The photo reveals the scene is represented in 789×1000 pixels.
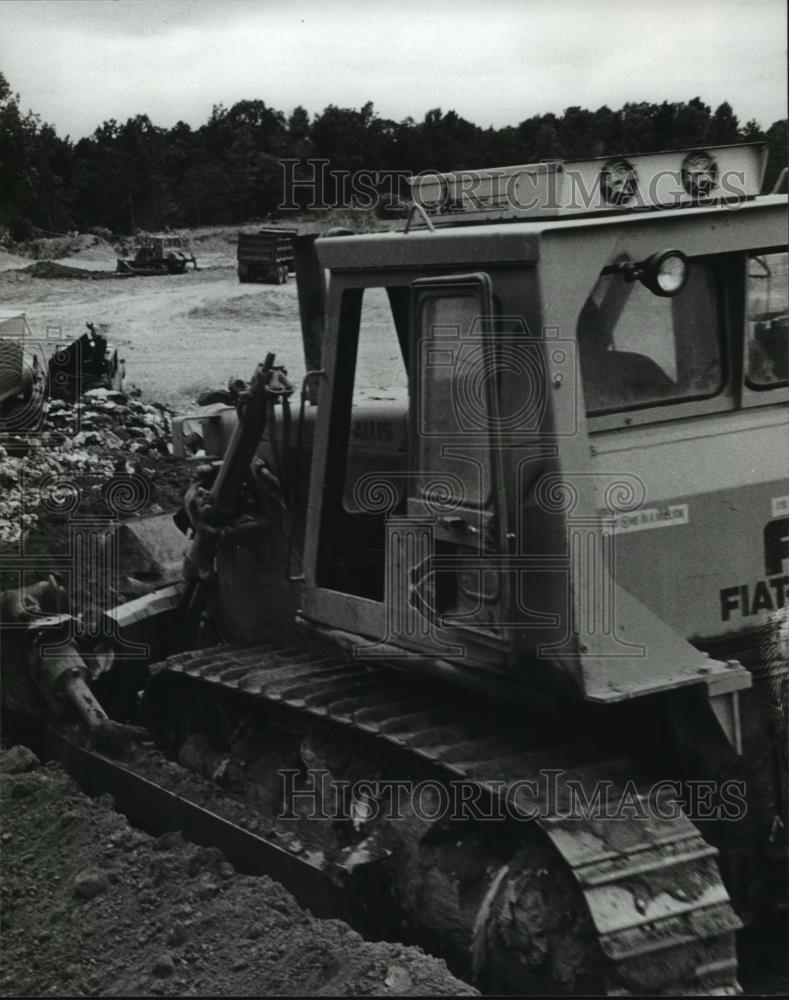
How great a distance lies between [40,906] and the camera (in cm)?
546

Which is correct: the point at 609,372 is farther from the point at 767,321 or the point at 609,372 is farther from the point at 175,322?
the point at 175,322

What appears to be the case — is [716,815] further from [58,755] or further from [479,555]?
[58,755]

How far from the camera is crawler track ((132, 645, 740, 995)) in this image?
388 cm

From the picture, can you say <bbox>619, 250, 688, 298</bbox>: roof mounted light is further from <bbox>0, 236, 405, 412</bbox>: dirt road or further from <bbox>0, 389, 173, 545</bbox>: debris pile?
<bbox>0, 236, 405, 412</bbox>: dirt road

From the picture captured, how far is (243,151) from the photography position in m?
33.6

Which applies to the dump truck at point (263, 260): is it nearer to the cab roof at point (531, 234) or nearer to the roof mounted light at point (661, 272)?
the cab roof at point (531, 234)

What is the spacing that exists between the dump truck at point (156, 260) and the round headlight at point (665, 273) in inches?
1187

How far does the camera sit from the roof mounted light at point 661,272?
423cm

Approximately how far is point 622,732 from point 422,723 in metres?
0.70

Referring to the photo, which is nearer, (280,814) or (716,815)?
(716,815)

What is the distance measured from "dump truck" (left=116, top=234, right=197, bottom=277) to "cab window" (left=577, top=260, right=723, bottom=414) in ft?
98.4

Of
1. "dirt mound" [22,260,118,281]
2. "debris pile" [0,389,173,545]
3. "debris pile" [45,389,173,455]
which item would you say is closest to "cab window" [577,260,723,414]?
"debris pile" [0,389,173,545]

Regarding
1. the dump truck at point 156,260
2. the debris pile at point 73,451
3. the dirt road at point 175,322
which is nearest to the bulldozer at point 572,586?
the debris pile at point 73,451

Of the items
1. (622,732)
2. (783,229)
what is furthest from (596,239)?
(622,732)
